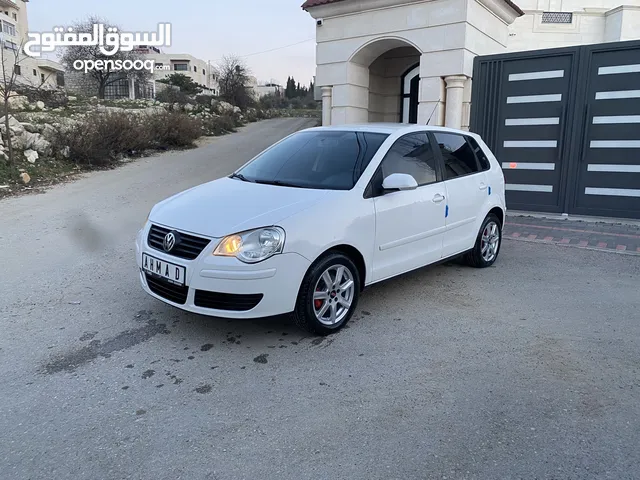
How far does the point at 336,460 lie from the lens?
269 centimetres

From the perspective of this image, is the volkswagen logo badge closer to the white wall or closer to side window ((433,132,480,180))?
side window ((433,132,480,180))

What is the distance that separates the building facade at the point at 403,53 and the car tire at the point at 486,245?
4.10m

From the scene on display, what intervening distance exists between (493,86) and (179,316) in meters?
7.89

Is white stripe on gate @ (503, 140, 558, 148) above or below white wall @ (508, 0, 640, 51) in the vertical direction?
below

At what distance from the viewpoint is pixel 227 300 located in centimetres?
381

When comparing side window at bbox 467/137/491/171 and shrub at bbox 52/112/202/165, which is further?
shrub at bbox 52/112/202/165

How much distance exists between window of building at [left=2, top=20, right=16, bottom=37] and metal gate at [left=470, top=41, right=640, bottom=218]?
68.8m

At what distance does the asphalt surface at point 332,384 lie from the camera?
2693mm

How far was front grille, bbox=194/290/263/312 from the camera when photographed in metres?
3.79

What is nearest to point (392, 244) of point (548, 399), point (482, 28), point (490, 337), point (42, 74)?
point (490, 337)

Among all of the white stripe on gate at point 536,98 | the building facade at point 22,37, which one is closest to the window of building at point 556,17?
the white stripe on gate at point 536,98

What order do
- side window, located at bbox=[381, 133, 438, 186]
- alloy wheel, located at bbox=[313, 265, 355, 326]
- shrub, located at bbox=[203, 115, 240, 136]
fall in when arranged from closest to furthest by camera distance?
1. alloy wheel, located at bbox=[313, 265, 355, 326]
2. side window, located at bbox=[381, 133, 438, 186]
3. shrub, located at bbox=[203, 115, 240, 136]

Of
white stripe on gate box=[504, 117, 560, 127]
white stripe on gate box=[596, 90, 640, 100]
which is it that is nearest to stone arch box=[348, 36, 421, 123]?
white stripe on gate box=[504, 117, 560, 127]

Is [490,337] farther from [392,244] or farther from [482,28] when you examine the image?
[482,28]
